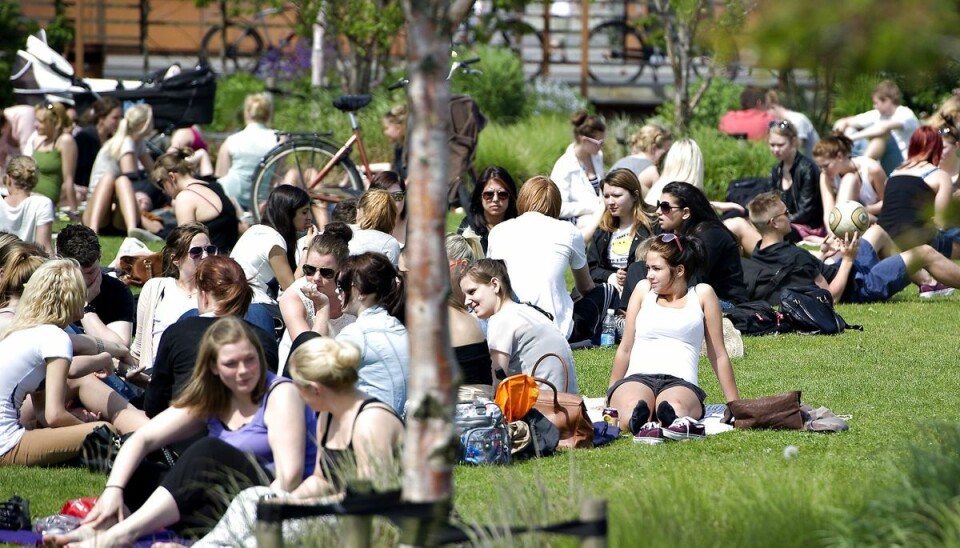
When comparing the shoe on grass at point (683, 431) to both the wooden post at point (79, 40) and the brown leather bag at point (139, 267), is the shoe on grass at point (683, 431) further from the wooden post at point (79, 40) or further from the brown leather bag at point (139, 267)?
the wooden post at point (79, 40)

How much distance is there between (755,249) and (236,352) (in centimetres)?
667

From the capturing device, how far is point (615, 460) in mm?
6559

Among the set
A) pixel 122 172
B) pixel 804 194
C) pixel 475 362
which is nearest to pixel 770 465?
pixel 475 362

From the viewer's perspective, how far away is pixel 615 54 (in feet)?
80.7

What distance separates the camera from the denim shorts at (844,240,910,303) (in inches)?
448

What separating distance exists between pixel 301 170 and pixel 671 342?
775cm

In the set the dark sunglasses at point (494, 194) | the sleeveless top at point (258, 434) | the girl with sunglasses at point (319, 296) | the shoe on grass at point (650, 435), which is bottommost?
the shoe on grass at point (650, 435)

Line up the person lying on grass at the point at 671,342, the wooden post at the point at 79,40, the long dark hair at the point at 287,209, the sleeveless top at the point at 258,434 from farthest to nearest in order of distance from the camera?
the wooden post at the point at 79,40 < the long dark hair at the point at 287,209 < the person lying on grass at the point at 671,342 < the sleeveless top at the point at 258,434

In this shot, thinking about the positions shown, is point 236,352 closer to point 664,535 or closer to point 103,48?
point 664,535

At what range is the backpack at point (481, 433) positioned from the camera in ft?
20.9

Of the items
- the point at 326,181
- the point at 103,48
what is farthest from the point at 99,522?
the point at 103,48

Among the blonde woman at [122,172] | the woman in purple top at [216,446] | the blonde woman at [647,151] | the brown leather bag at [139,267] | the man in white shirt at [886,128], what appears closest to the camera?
the woman in purple top at [216,446]

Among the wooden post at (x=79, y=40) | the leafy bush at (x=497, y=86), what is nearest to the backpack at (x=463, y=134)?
the leafy bush at (x=497, y=86)

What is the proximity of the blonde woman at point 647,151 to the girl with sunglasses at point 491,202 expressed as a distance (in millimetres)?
3142
